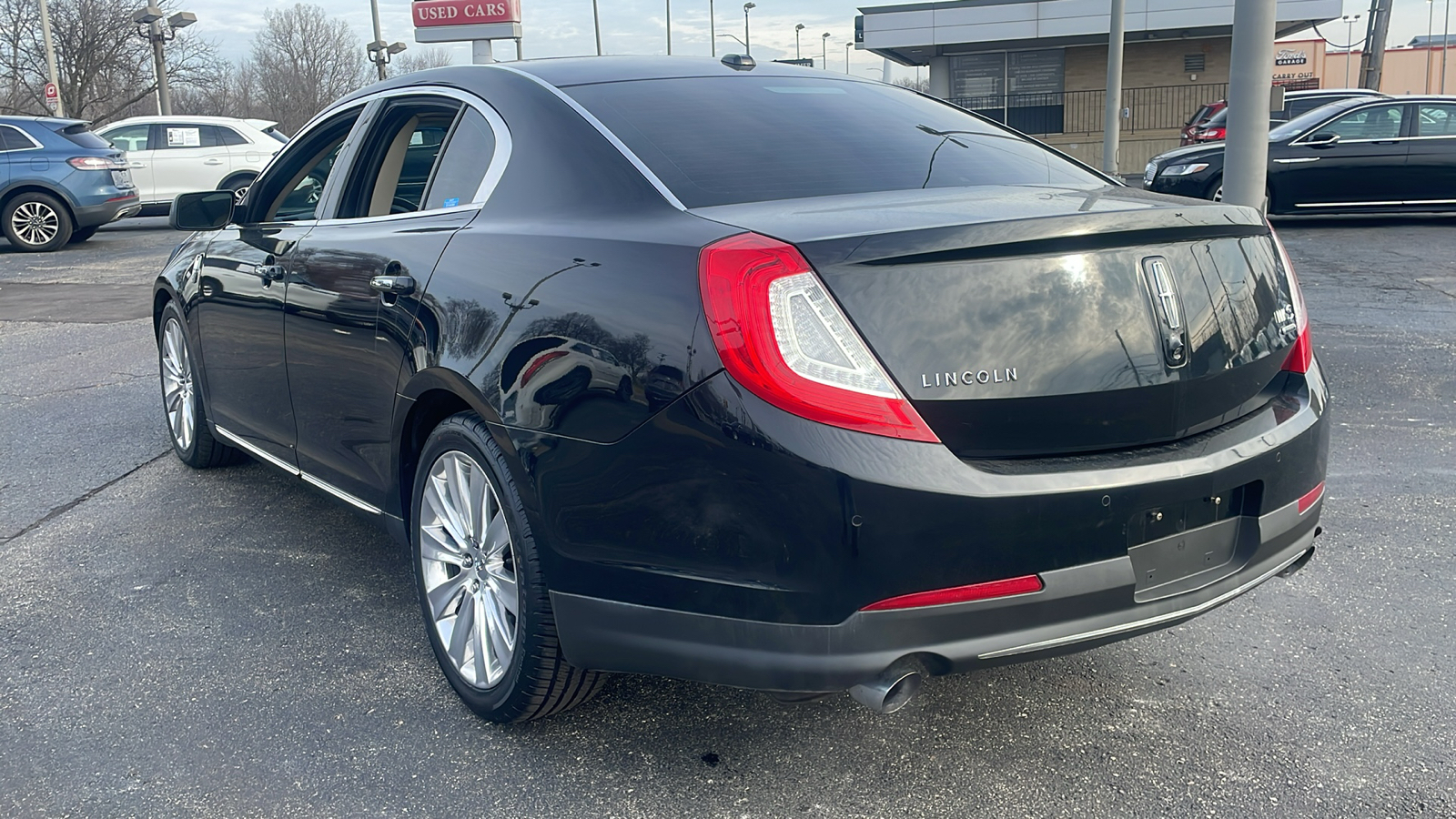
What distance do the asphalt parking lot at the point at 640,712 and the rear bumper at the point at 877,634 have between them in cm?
37

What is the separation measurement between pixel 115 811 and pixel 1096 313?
2.28 metres

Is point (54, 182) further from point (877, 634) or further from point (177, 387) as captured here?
point (877, 634)

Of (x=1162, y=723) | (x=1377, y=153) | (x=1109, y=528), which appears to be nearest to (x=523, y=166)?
(x=1109, y=528)

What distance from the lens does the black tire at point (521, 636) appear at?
2650mm

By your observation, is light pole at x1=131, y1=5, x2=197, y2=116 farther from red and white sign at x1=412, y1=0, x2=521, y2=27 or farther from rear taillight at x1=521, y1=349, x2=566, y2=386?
rear taillight at x1=521, y1=349, x2=566, y2=386

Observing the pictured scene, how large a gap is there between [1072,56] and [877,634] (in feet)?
102

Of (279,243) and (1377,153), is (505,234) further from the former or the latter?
(1377,153)

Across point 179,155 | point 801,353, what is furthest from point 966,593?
point 179,155

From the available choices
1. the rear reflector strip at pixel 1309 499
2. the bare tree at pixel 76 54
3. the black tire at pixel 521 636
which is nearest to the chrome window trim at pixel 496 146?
the black tire at pixel 521 636

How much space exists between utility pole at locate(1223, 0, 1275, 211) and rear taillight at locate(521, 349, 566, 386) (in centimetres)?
530

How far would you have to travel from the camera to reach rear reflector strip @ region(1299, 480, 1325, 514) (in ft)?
8.96

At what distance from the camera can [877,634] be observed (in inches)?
88.4

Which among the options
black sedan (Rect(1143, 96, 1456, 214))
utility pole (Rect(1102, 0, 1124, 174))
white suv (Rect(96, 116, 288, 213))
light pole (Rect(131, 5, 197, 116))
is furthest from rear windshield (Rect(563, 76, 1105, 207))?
light pole (Rect(131, 5, 197, 116))

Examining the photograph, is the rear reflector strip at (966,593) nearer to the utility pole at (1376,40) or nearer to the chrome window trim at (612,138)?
the chrome window trim at (612,138)
